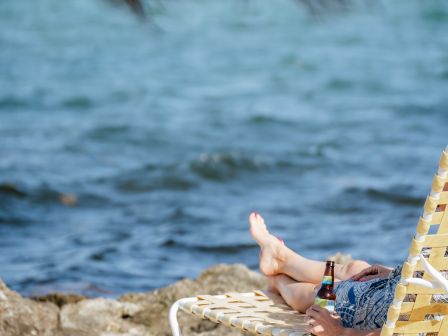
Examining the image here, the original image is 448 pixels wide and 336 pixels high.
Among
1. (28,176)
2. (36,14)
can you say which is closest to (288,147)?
(28,176)

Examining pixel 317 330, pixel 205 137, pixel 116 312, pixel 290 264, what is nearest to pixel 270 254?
pixel 290 264

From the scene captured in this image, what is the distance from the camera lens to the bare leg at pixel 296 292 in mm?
3422

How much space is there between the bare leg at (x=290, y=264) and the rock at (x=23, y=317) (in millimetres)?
1038

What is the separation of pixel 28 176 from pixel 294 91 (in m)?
7.05

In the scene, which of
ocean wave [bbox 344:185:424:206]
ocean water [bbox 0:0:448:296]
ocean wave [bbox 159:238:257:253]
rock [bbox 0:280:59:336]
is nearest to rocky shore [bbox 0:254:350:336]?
rock [bbox 0:280:59:336]

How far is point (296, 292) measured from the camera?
11.5 ft

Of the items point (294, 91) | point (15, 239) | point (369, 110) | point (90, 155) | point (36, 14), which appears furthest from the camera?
point (36, 14)

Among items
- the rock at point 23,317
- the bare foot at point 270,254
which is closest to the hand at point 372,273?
the bare foot at point 270,254

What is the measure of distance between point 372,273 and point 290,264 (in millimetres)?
366

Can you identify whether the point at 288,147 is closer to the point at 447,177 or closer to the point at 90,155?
the point at 90,155

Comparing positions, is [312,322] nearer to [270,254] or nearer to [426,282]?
[426,282]

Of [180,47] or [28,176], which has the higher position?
[180,47]

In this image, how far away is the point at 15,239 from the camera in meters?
7.43

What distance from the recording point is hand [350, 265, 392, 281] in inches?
133
